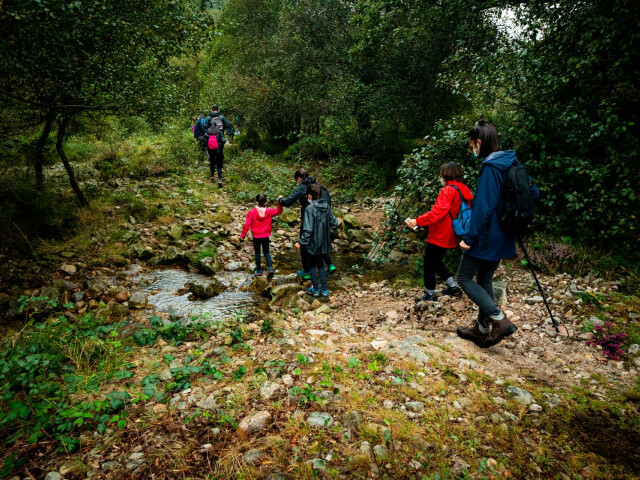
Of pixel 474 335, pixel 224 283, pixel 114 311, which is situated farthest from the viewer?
pixel 224 283

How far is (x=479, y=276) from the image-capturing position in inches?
156

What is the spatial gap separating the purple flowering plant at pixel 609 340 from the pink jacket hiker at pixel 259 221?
233 inches

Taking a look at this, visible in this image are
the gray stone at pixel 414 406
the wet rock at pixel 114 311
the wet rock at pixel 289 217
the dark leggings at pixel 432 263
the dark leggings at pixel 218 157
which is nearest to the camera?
the gray stone at pixel 414 406

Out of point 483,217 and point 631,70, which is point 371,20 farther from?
point 483,217

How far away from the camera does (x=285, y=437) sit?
2.71m

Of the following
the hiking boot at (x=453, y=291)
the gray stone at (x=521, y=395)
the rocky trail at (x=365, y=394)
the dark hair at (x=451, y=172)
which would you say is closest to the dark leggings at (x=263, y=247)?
the rocky trail at (x=365, y=394)

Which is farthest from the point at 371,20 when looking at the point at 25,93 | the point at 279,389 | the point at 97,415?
the point at 97,415

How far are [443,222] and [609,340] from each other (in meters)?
2.53

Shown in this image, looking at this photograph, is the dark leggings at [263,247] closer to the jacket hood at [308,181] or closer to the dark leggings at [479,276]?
the jacket hood at [308,181]

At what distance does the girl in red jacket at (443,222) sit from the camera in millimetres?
4996

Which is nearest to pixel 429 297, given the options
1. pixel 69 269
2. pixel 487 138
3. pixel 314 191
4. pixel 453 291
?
pixel 453 291

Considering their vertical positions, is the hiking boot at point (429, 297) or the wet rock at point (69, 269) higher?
the wet rock at point (69, 269)

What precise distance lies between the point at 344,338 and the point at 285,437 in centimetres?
198

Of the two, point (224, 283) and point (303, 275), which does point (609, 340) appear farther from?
point (224, 283)
